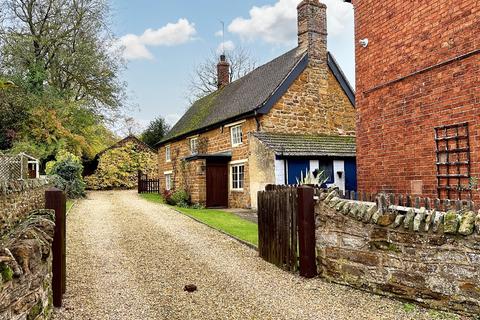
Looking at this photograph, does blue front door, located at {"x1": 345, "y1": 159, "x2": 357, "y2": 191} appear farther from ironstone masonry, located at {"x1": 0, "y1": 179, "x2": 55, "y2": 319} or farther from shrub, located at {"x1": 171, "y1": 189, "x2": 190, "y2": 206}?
ironstone masonry, located at {"x1": 0, "y1": 179, "x2": 55, "y2": 319}

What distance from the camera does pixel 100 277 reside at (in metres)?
6.71

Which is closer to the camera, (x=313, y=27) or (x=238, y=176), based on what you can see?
(x=238, y=176)

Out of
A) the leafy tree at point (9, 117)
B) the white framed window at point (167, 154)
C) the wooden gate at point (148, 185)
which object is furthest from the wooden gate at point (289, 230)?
the wooden gate at point (148, 185)

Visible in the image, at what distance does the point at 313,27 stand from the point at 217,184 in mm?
8870

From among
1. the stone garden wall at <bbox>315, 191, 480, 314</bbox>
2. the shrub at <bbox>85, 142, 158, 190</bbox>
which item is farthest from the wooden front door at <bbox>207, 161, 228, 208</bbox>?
the shrub at <bbox>85, 142, 158, 190</bbox>

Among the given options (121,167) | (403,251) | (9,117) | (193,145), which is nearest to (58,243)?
(403,251)

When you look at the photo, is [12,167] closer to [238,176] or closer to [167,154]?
[238,176]

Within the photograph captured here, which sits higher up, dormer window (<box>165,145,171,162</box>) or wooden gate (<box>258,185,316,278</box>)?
dormer window (<box>165,145,171,162</box>)

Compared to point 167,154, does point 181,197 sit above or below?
below

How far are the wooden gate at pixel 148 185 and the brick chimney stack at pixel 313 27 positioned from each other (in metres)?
16.1

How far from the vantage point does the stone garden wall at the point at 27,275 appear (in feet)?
Result: 9.86

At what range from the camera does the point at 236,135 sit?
19.1 meters

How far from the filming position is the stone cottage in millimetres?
16766

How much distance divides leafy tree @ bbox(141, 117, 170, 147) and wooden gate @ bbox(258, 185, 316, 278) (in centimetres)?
3368
